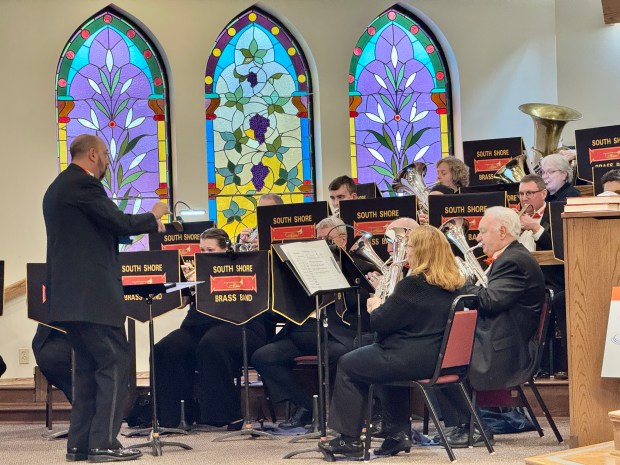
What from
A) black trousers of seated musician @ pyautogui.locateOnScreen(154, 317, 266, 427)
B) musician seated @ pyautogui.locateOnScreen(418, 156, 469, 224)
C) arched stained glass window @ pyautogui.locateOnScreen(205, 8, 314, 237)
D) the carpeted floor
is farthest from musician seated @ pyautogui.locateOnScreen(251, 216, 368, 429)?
arched stained glass window @ pyautogui.locateOnScreen(205, 8, 314, 237)

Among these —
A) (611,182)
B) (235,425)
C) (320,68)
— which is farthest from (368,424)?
(320,68)

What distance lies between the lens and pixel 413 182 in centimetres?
814

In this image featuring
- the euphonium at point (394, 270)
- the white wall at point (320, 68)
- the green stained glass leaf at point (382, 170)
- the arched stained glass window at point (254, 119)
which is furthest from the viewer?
the green stained glass leaf at point (382, 170)

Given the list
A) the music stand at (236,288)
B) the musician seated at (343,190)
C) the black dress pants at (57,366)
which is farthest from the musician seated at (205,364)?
the musician seated at (343,190)

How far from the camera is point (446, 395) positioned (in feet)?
19.4

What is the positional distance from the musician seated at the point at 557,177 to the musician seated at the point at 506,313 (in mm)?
1996

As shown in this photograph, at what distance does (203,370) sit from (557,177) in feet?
9.30

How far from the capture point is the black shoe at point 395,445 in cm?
568

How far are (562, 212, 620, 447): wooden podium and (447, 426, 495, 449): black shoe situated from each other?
1066mm

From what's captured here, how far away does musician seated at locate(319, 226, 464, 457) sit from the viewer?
17.6ft

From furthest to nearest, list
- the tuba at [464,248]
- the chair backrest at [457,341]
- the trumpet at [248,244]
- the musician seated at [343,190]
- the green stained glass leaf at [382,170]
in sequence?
the green stained glass leaf at [382,170] < the musician seated at [343,190] < the trumpet at [248,244] < the tuba at [464,248] < the chair backrest at [457,341]

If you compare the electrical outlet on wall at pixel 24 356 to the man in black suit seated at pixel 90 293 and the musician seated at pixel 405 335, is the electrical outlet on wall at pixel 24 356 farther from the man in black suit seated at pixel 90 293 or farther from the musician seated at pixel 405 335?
the musician seated at pixel 405 335

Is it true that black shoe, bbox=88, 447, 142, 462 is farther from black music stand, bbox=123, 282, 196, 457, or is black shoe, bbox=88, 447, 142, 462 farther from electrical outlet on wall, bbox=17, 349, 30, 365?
electrical outlet on wall, bbox=17, 349, 30, 365

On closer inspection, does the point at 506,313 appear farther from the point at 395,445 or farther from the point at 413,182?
the point at 413,182
